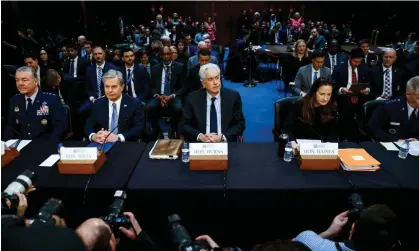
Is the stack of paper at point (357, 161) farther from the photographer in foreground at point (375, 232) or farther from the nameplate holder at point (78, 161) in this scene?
the nameplate holder at point (78, 161)

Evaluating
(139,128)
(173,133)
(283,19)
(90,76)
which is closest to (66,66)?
(90,76)

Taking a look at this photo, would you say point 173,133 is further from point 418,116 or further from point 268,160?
point 418,116

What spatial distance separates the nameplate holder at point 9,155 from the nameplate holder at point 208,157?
4.28ft

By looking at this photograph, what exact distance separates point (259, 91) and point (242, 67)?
1.16 meters

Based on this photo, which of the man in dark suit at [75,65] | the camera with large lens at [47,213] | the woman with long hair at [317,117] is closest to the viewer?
the camera with large lens at [47,213]

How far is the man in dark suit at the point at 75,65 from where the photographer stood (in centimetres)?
578

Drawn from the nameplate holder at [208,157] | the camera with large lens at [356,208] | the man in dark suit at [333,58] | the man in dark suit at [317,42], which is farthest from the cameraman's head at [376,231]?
the man in dark suit at [317,42]

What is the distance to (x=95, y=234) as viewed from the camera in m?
1.39

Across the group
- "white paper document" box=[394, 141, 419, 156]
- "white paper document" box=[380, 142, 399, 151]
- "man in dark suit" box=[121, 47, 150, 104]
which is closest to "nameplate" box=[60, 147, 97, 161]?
"white paper document" box=[380, 142, 399, 151]

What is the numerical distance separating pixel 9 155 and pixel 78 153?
1.97ft

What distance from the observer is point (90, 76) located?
196 inches

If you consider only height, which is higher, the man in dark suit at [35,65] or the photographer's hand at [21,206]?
the man in dark suit at [35,65]

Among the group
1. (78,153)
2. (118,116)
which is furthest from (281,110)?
(78,153)

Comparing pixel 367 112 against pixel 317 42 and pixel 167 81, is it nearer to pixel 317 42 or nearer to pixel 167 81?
pixel 167 81
